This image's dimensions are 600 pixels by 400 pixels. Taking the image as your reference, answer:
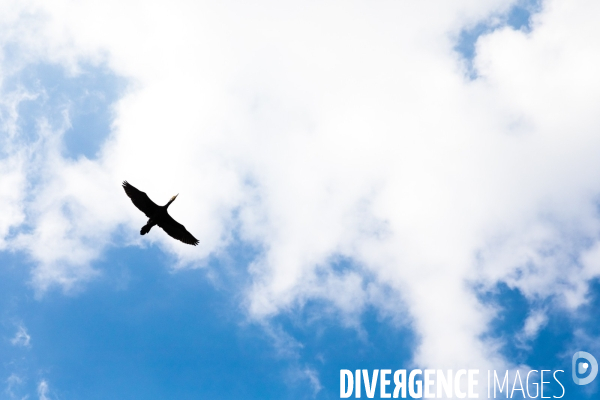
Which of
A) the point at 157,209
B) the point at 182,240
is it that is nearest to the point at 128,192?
the point at 157,209

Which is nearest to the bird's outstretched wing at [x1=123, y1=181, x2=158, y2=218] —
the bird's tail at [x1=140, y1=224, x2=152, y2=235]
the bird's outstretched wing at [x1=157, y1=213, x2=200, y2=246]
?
the bird's tail at [x1=140, y1=224, x2=152, y2=235]

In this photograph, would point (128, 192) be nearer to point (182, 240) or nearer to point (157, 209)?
point (157, 209)

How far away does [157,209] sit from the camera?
38531 millimetres

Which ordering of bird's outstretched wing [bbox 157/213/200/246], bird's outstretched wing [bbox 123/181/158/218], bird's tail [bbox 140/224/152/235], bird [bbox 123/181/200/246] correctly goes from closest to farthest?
bird's outstretched wing [bbox 123/181/158/218] → bird [bbox 123/181/200/246] → bird's tail [bbox 140/224/152/235] → bird's outstretched wing [bbox 157/213/200/246]

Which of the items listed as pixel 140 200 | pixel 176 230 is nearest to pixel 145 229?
pixel 140 200

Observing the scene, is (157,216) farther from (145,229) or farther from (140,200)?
(140,200)

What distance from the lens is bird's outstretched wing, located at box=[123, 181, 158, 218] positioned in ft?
125

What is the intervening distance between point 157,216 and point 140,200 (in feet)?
5.31

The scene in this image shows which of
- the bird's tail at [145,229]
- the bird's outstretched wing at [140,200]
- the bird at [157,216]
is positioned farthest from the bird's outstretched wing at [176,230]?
the bird's outstretched wing at [140,200]

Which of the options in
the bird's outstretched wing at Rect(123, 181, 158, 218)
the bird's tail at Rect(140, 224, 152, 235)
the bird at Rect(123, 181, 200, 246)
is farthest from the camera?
the bird's tail at Rect(140, 224, 152, 235)

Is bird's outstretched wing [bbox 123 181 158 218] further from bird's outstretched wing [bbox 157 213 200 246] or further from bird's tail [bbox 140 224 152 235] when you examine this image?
bird's outstretched wing [bbox 157 213 200 246]

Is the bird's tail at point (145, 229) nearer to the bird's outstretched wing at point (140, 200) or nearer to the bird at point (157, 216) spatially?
the bird at point (157, 216)

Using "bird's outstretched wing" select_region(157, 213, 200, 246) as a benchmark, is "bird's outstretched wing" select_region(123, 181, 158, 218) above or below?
above

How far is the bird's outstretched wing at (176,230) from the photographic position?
3941 cm
